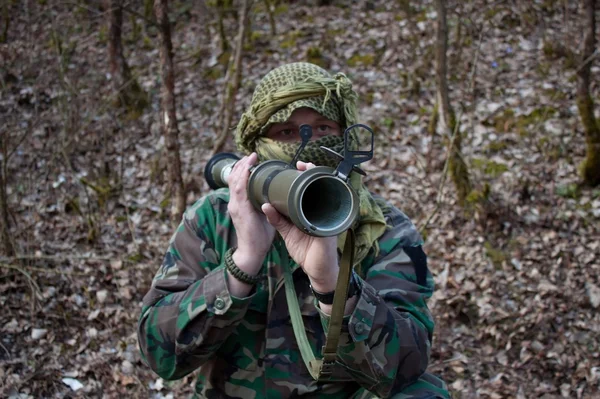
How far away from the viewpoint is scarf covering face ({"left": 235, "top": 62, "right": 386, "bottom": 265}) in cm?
243

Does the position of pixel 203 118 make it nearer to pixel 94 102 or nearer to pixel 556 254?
pixel 94 102

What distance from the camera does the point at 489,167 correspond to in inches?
229

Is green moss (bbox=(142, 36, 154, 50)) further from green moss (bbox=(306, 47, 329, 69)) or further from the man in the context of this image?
the man

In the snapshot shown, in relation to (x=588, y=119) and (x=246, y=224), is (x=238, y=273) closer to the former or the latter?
(x=246, y=224)

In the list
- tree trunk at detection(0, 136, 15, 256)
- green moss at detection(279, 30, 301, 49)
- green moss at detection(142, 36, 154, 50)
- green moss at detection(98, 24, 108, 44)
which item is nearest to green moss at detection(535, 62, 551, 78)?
green moss at detection(279, 30, 301, 49)

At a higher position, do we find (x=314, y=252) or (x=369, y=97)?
(x=314, y=252)

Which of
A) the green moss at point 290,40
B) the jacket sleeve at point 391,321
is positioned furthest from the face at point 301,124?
the green moss at point 290,40

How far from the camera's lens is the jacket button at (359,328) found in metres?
2.12

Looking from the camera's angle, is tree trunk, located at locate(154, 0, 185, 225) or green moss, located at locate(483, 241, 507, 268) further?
green moss, located at locate(483, 241, 507, 268)

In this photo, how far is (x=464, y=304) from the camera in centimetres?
455

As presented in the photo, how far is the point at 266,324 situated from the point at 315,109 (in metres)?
0.93

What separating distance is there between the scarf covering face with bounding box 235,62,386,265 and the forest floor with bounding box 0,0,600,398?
190 centimetres

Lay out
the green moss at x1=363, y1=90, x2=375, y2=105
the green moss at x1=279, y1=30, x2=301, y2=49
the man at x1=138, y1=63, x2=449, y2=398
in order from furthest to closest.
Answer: the green moss at x1=279, y1=30, x2=301, y2=49 → the green moss at x1=363, y1=90, x2=375, y2=105 → the man at x1=138, y1=63, x2=449, y2=398

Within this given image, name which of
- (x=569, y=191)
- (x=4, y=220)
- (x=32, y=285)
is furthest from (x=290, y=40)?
(x=32, y=285)
